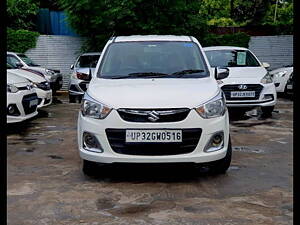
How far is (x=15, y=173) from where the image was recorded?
5.07m

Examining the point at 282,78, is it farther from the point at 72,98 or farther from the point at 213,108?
the point at 213,108

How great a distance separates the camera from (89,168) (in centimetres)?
481

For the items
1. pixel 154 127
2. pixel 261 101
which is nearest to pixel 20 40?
pixel 261 101

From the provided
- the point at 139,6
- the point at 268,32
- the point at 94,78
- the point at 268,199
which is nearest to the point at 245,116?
the point at 94,78

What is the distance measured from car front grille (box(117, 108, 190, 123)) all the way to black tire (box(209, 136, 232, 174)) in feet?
2.35

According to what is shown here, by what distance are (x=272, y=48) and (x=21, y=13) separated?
383 inches

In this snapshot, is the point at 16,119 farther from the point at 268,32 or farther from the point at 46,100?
the point at 268,32

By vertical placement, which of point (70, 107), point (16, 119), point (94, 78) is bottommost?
point (70, 107)

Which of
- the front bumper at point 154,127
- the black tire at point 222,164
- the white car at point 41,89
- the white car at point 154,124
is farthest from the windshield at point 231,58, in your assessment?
the front bumper at point 154,127

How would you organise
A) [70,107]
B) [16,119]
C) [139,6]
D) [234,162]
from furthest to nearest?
[139,6], [70,107], [16,119], [234,162]

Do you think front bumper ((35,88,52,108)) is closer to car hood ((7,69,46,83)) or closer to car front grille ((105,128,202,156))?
car hood ((7,69,46,83))

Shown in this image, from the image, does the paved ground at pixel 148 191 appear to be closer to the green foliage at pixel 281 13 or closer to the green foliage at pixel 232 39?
the green foliage at pixel 232 39

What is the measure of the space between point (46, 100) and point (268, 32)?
11677 millimetres

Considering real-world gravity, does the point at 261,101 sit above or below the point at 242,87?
below
